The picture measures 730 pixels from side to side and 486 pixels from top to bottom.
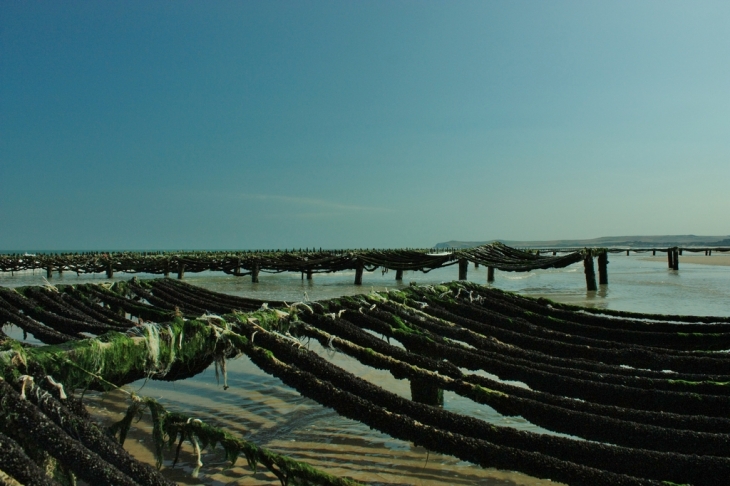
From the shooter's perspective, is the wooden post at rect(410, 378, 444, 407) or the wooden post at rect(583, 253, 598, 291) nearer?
the wooden post at rect(410, 378, 444, 407)

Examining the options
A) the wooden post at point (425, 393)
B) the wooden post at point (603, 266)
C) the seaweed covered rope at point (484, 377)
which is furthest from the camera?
the wooden post at point (603, 266)

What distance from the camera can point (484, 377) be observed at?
3.16m

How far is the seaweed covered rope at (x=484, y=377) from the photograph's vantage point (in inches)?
85.1

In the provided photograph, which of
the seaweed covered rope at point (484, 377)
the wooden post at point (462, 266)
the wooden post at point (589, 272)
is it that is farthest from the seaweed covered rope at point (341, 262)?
the seaweed covered rope at point (484, 377)

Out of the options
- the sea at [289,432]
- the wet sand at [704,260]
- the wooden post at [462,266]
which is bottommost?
the wet sand at [704,260]

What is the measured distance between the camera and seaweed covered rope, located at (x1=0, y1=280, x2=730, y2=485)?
7.09ft

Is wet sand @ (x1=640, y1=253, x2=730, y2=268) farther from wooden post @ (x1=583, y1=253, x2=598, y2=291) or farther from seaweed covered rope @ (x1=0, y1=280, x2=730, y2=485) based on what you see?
seaweed covered rope @ (x1=0, y1=280, x2=730, y2=485)

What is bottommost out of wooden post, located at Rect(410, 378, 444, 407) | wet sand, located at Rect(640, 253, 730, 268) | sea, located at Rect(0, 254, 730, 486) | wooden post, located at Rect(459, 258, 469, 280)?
wet sand, located at Rect(640, 253, 730, 268)

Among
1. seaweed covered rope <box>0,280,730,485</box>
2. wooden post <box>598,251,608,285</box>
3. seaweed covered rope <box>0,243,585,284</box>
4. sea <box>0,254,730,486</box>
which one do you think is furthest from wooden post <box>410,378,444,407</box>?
wooden post <box>598,251,608,285</box>

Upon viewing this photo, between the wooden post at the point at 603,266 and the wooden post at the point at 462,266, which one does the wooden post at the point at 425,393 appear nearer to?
the wooden post at the point at 462,266

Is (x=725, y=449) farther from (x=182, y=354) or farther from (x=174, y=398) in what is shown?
(x=174, y=398)

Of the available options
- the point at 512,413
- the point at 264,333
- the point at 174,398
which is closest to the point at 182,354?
the point at 264,333

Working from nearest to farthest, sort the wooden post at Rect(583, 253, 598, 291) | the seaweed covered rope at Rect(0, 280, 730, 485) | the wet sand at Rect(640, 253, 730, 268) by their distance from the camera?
the seaweed covered rope at Rect(0, 280, 730, 485), the wooden post at Rect(583, 253, 598, 291), the wet sand at Rect(640, 253, 730, 268)

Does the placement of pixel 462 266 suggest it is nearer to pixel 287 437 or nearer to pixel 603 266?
pixel 603 266
